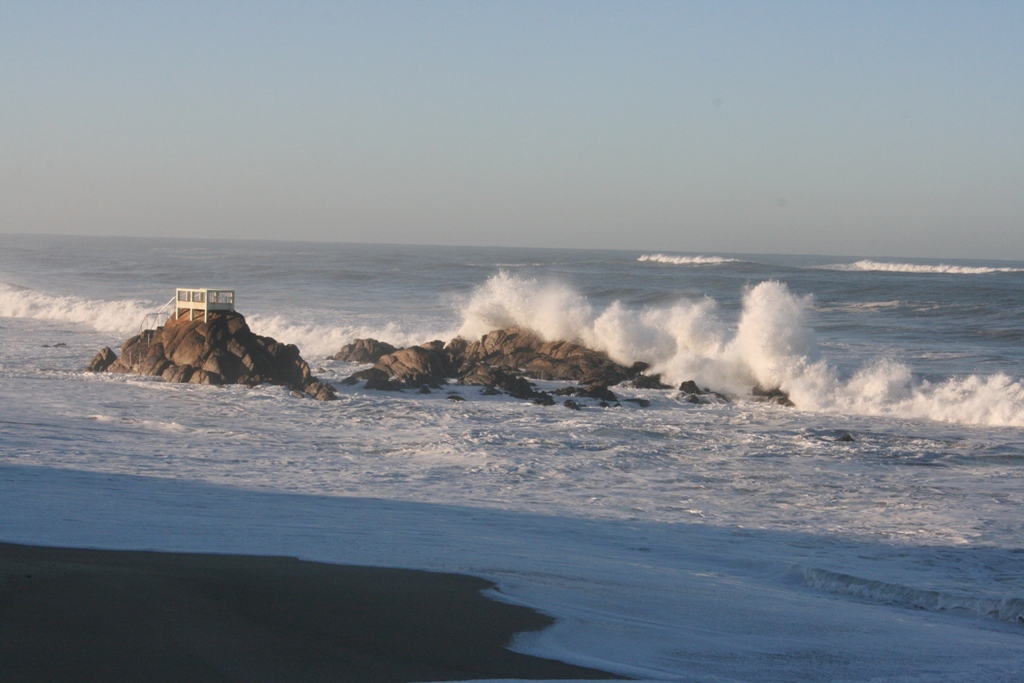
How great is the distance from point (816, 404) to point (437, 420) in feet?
26.0

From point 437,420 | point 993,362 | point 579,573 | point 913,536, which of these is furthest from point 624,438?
point 993,362

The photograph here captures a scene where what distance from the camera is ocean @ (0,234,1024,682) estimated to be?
21.1 feet

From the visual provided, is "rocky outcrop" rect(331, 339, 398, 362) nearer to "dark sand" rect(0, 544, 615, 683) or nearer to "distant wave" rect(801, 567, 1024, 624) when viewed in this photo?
"dark sand" rect(0, 544, 615, 683)

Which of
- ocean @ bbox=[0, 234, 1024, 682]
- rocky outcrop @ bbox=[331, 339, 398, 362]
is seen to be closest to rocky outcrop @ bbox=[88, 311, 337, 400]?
ocean @ bbox=[0, 234, 1024, 682]

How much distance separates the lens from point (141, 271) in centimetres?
6166

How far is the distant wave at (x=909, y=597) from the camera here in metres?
7.13

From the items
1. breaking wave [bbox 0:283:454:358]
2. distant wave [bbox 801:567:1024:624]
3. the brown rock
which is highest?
breaking wave [bbox 0:283:454:358]

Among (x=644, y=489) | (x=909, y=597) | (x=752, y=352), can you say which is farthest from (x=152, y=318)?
(x=909, y=597)

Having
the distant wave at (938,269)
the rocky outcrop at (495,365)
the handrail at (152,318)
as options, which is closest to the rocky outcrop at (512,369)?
the rocky outcrop at (495,365)

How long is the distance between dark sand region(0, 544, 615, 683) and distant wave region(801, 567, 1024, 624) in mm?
2775

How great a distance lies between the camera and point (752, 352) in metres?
20.9

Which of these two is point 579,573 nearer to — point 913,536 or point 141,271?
point 913,536

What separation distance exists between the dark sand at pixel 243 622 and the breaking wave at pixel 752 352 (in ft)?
44.1

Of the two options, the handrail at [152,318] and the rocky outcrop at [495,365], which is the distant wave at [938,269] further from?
the handrail at [152,318]
